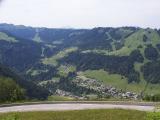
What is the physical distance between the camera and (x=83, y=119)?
5056cm

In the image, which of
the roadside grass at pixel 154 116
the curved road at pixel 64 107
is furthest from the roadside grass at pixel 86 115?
the roadside grass at pixel 154 116

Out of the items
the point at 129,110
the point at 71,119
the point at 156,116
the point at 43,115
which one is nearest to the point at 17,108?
the point at 43,115

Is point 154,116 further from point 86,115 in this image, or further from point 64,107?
point 64,107

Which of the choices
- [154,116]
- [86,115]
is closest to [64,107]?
[86,115]

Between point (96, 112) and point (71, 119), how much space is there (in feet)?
14.3

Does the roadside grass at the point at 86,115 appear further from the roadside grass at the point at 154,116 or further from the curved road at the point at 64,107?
the roadside grass at the point at 154,116

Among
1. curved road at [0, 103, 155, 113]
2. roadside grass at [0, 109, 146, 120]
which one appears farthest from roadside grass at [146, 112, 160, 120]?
curved road at [0, 103, 155, 113]

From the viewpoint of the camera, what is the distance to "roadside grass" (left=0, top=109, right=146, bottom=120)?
50.6 metres

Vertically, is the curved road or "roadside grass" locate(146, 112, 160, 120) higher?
"roadside grass" locate(146, 112, 160, 120)

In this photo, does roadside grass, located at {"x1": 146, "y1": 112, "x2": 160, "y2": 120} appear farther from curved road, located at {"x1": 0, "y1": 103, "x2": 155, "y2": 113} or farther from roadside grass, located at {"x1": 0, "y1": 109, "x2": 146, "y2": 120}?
curved road, located at {"x1": 0, "y1": 103, "x2": 155, "y2": 113}

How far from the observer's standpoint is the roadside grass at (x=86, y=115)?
50.6 meters

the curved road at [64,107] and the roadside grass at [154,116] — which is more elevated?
the roadside grass at [154,116]

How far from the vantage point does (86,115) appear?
51.9 m

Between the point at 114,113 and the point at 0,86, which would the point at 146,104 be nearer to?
the point at 114,113
